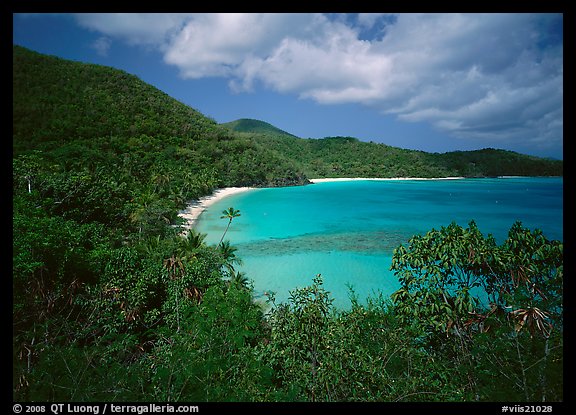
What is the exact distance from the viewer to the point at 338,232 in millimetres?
23750

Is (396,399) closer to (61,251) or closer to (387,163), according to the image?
(61,251)

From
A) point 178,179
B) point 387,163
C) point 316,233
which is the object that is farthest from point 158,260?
point 387,163

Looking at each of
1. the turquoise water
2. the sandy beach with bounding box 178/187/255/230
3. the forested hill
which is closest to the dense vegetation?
the turquoise water

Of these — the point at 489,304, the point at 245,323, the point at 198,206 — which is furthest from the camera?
the point at 198,206

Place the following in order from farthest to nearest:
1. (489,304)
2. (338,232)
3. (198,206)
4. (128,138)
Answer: (128,138) < (198,206) < (338,232) < (489,304)

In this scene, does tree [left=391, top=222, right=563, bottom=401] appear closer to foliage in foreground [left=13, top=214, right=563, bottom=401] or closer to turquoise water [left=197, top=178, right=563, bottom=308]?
foliage in foreground [left=13, top=214, right=563, bottom=401]

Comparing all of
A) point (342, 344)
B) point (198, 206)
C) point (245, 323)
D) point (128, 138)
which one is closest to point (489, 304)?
point (342, 344)

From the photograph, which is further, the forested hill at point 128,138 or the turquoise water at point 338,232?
the forested hill at point 128,138

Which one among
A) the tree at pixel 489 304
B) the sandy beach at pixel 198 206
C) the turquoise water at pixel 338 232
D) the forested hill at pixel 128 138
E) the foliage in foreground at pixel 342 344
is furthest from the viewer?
the forested hill at pixel 128 138

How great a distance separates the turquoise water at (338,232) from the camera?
46.2 ft

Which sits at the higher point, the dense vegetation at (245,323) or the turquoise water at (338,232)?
the dense vegetation at (245,323)

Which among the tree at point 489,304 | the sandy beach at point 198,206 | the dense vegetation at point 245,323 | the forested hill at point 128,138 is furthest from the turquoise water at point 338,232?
the forested hill at point 128,138

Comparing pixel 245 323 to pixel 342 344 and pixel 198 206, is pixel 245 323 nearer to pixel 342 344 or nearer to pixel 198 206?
pixel 342 344

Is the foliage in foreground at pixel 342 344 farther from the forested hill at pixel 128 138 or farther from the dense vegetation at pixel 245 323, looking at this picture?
the forested hill at pixel 128 138
